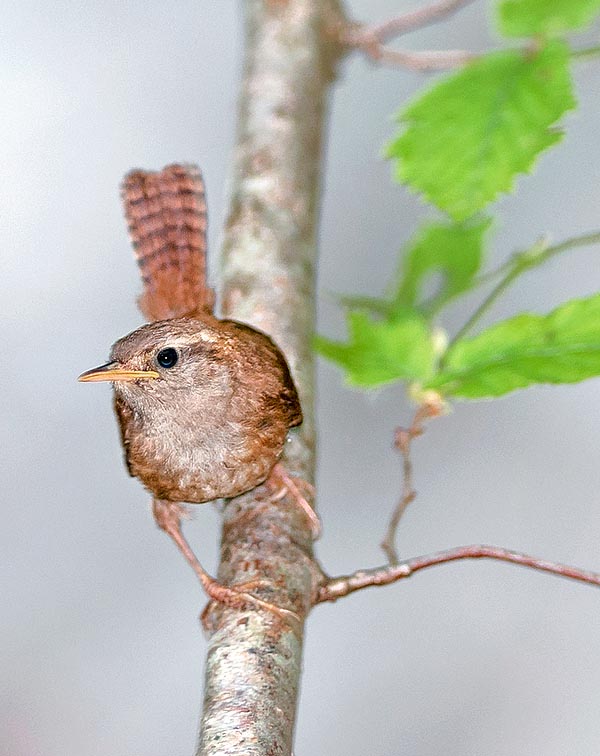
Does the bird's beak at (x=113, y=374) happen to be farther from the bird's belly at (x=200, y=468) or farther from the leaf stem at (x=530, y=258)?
the leaf stem at (x=530, y=258)

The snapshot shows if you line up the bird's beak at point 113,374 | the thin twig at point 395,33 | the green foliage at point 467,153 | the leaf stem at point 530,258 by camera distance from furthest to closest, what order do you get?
1. the thin twig at point 395,33
2. the leaf stem at point 530,258
3. the green foliage at point 467,153
4. the bird's beak at point 113,374

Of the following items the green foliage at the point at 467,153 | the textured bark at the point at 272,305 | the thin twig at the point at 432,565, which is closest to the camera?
the textured bark at the point at 272,305

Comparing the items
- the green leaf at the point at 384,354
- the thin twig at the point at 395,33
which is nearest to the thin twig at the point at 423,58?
the thin twig at the point at 395,33

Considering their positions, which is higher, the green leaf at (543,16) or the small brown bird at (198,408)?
the green leaf at (543,16)

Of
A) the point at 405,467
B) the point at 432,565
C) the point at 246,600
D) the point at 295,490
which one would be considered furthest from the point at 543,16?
the point at 246,600

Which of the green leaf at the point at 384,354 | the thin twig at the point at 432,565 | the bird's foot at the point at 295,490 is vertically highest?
the green leaf at the point at 384,354

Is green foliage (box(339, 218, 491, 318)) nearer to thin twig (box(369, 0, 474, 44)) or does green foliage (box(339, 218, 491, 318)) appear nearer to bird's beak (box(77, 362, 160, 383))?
thin twig (box(369, 0, 474, 44))
